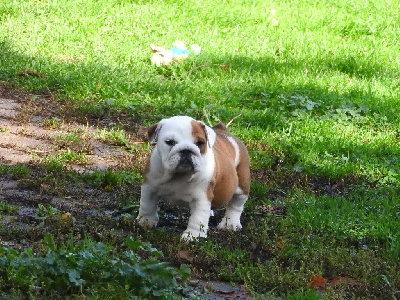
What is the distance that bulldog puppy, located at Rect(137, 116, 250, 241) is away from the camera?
532cm

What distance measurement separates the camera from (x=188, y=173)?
5418mm

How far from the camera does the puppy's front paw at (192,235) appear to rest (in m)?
5.34

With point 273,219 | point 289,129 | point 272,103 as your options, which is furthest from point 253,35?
point 273,219

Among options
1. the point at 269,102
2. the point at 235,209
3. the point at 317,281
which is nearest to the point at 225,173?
the point at 235,209

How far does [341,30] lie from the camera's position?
42.7 feet

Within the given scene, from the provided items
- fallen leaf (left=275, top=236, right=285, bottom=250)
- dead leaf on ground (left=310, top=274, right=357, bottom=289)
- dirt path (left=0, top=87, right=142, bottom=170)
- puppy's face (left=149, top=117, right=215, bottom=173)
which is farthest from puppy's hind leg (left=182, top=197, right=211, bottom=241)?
dirt path (left=0, top=87, right=142, bottom=170)

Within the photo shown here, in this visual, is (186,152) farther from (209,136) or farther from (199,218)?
(199,218)

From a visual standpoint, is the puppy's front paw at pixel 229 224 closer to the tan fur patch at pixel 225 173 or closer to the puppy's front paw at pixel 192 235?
the tan fur patch at pixel 225 173

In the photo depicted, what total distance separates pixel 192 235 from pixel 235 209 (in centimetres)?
75

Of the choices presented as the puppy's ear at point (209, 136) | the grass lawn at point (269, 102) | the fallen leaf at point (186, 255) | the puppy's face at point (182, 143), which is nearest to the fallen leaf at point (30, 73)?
the grass lawn at point (269, 102)

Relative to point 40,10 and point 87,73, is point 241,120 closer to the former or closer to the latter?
point 87,73

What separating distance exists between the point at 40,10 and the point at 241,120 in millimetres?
4665

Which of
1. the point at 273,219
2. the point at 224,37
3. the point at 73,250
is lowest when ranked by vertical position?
the point at 224,37

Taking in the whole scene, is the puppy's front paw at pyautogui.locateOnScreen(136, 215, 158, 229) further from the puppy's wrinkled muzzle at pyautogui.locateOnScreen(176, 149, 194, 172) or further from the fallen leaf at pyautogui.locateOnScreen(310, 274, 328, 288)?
the fallen leaf at pyautogui.locateOnScreen(310, 274, 328, 288)
